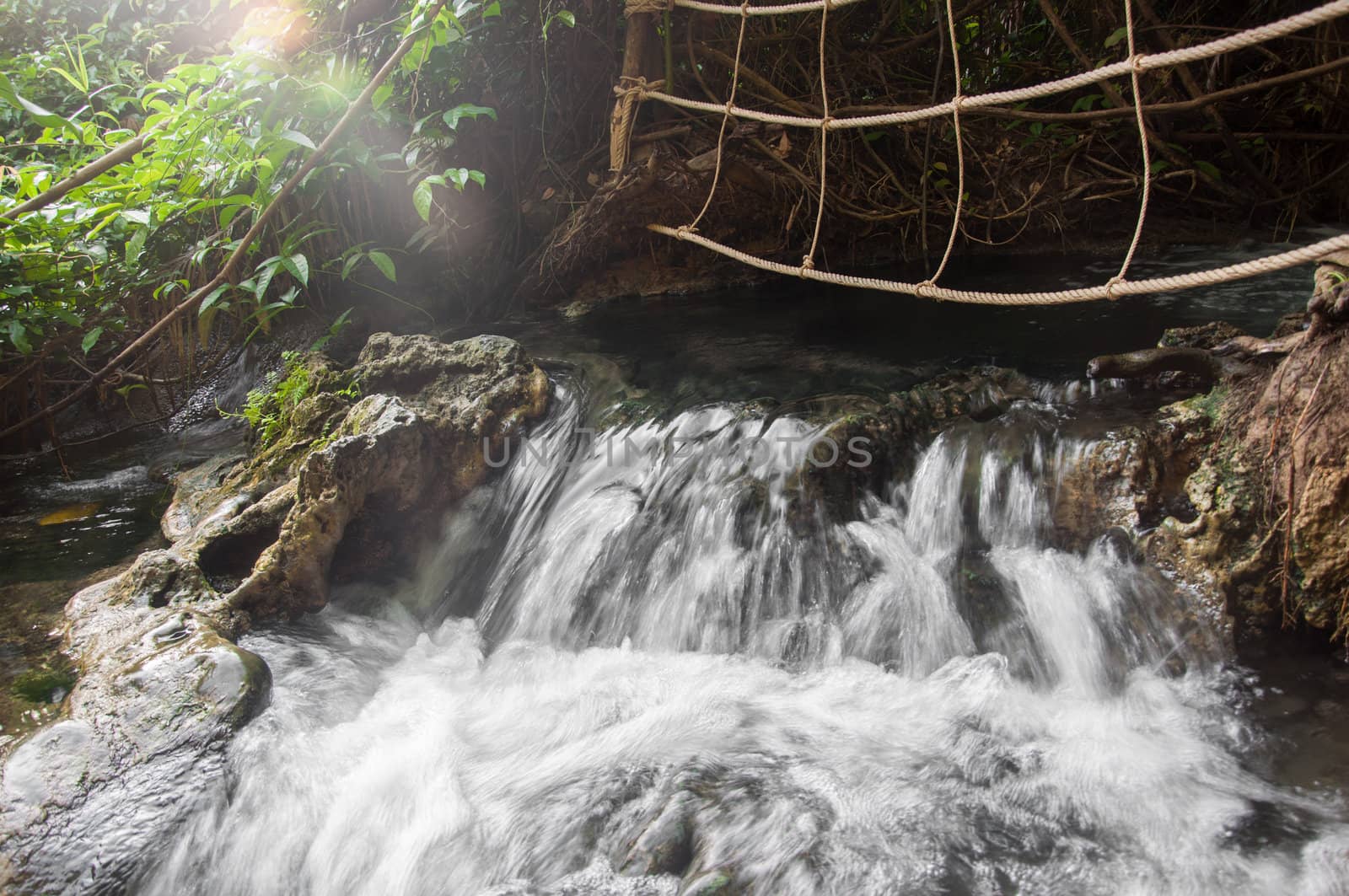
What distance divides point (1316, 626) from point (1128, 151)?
14.7ft

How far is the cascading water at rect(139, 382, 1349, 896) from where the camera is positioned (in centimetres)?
191

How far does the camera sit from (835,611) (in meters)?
2.75

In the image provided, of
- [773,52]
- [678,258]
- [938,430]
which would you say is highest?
[773,52]

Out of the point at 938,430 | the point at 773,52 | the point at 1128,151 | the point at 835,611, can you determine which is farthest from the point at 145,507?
the point at 1128,151

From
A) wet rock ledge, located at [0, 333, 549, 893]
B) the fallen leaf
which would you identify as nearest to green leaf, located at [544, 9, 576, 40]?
wet rock ledge, located at [0, 333, 549, 893]

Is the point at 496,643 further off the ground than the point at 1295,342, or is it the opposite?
the point at 1295,342

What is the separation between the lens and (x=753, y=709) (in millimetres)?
2469

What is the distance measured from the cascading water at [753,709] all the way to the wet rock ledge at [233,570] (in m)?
0.14

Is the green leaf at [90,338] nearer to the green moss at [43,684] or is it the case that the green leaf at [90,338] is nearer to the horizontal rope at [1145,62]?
the green moss at [43,684]

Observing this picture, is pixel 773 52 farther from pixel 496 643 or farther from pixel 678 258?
pixel 496 643

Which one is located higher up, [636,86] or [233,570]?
[636,86]

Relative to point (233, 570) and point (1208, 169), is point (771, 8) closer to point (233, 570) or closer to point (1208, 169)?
point (233, 570)

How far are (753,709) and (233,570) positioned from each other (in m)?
2.05

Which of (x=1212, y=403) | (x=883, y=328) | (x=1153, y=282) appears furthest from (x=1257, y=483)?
(x=883, y=328)
